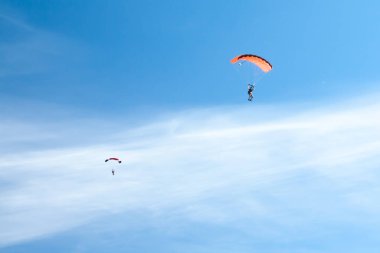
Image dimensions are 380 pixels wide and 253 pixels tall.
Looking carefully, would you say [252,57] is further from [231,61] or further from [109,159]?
[109,159]

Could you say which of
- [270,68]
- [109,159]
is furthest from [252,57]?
[109,159]

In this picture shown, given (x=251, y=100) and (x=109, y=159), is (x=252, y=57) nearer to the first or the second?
(x=251, y=100)

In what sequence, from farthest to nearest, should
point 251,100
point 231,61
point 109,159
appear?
point 109,159 < point 251,100 < point 231,61

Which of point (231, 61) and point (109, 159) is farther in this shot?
point (109, 159)

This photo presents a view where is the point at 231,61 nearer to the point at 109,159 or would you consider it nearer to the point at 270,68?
the point at 270,68

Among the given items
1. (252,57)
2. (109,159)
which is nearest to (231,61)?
(252,57)

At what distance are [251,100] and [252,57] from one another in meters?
7.15

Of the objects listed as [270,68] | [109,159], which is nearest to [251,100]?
[270,68]

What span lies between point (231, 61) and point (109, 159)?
3402 cm

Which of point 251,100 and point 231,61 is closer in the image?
point 231,61

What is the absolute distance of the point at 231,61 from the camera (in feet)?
254

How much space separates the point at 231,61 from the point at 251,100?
25.4ft

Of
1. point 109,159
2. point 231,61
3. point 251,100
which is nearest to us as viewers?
point 231,61

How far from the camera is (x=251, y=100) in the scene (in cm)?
8244
